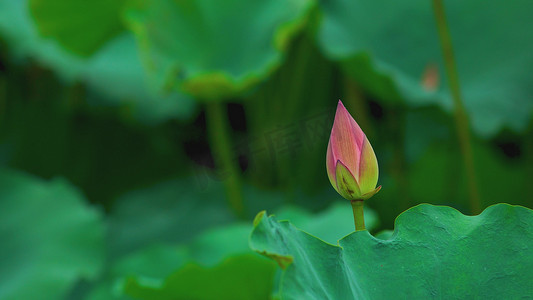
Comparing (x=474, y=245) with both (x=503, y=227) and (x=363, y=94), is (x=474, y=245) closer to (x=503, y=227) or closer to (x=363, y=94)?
(x=503, y=227)

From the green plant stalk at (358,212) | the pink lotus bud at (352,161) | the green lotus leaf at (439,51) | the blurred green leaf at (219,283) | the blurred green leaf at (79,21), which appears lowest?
the blurred green leaf at (219,283)

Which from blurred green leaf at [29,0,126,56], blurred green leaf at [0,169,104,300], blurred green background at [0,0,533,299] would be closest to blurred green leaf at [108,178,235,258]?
blurred green background at [0,0,533,299]

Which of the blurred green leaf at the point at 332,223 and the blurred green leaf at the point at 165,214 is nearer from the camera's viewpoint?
the blurred green leaf at the point at 332,223

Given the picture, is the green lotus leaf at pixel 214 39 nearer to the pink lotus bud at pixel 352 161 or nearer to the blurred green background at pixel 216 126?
the blurred green background at pixel 216 126

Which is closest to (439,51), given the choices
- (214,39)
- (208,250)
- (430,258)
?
(214,39)

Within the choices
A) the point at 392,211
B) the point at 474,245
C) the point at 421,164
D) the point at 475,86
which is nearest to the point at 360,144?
the point at 474,245

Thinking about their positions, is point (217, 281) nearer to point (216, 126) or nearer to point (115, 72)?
point (216, 126)

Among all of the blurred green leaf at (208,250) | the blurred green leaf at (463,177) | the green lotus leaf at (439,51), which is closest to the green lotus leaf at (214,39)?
the green lotus leaf at (439,51)
